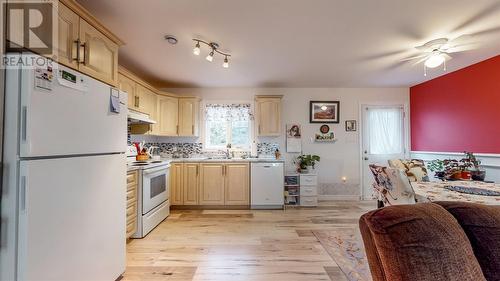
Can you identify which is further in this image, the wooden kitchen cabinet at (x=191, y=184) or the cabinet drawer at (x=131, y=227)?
the wooden kitchen cabinet at (x=191, y=184)

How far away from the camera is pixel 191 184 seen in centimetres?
406

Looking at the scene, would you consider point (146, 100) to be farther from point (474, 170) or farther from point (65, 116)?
point (474, 170)

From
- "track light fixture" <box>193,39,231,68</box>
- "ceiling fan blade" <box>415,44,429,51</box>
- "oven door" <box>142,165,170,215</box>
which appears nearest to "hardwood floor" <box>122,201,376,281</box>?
"oven door" <box>142,165,170,215</box>

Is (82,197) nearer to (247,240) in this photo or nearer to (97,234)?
(97,234)

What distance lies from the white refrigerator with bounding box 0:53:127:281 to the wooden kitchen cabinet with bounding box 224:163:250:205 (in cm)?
227

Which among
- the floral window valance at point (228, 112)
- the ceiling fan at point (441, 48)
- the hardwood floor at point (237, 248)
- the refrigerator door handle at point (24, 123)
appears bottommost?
the hardwood floor at point (237, 248)

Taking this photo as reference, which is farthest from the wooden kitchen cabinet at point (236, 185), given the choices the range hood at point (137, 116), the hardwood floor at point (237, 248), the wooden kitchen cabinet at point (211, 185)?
the range hood at point (137, 116)

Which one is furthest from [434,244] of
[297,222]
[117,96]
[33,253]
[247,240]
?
[297,222]

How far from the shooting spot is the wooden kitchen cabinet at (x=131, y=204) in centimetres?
262

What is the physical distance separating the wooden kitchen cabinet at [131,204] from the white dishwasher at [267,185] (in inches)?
76.2

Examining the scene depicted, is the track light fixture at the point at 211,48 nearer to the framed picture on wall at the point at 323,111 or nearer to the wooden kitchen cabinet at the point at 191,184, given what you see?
the wooden kitchen cabinet at the point at 191,184

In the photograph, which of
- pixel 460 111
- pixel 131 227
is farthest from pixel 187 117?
pixel 460 111

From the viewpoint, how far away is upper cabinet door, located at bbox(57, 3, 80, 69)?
150 cm

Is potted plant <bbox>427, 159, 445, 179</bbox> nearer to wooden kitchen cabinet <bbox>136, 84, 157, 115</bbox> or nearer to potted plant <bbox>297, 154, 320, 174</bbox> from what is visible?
potted plant <bbox>297, 154, 320, 174</bbox>
